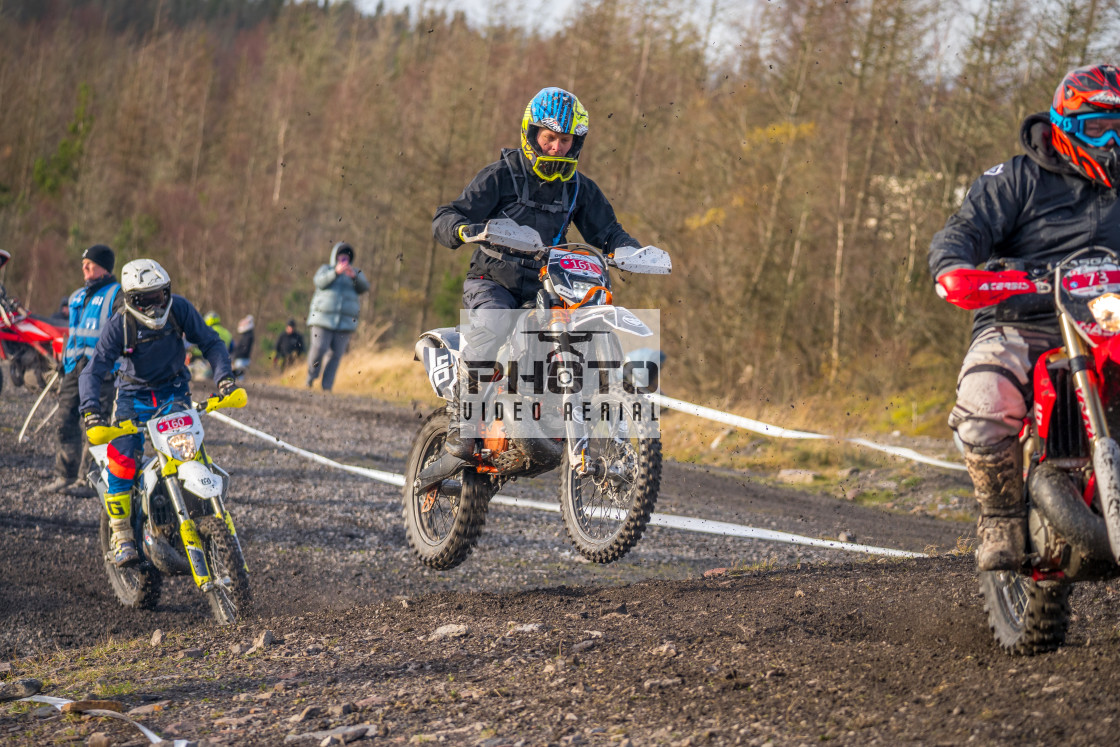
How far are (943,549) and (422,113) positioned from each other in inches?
1413

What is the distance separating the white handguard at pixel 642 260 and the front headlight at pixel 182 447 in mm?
3594

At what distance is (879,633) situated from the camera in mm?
4840

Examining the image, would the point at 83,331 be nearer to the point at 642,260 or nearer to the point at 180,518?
the point at 180,518

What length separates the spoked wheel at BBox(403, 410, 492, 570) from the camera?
20.3 ft

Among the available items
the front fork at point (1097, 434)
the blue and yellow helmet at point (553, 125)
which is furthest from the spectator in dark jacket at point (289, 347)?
the front fork at point (1097, 434)

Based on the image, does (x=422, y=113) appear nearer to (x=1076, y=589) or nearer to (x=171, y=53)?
(x=171, y=53)

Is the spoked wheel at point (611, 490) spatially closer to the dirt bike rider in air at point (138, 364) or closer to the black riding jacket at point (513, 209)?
the black riding jacket at point (513, 209)

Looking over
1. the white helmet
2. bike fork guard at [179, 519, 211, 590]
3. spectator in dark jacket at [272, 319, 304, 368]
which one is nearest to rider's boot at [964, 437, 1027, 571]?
bike fork guard at [179, 519, 211, 590]

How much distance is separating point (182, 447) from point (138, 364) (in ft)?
2.62

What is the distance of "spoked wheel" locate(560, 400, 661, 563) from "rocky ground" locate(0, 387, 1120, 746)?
1.25ft

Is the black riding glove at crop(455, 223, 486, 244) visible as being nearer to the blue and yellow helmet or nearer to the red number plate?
the blue and yellow helmet

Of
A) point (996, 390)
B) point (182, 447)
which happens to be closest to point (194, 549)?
point (182, 447)

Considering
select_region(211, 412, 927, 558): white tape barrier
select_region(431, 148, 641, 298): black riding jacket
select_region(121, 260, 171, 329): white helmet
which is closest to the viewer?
select_region(431, 148, 641, 298): black riding jacket

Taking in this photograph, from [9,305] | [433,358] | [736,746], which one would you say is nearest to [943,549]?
[433,358]
